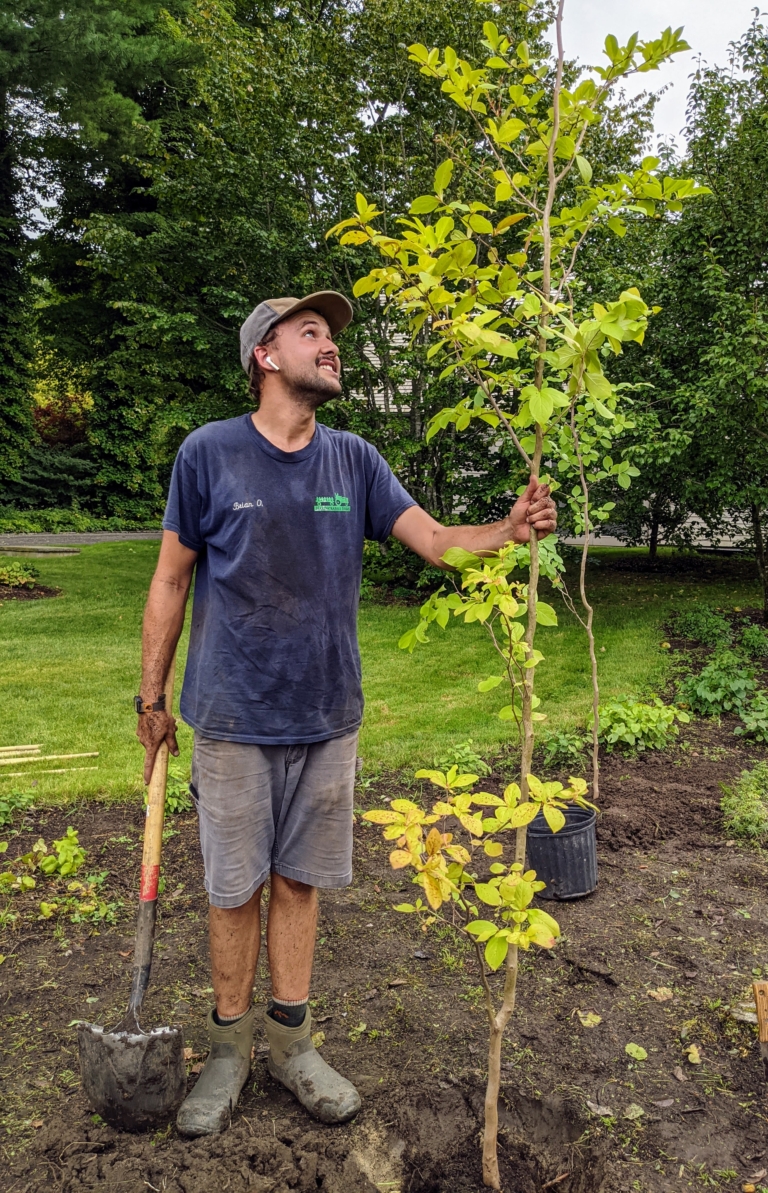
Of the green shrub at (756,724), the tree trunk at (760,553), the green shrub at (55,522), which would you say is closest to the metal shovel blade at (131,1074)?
the green shrub at (756,724)

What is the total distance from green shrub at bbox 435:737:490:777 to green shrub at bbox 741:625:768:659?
3.32 meters

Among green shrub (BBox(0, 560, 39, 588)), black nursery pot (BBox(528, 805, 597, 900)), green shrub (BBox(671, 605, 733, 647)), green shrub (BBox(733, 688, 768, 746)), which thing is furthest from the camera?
green shrub (BBox(0, 560, 39, 588))

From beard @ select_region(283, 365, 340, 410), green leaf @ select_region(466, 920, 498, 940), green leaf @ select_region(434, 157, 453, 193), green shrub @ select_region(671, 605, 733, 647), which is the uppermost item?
green leaf @ select_region(434, 157, 453, 193)

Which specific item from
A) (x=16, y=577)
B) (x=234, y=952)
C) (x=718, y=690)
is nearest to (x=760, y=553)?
(x=718, y=690)

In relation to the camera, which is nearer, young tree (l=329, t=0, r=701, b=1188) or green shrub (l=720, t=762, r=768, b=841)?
young tree (l=329, t=0, r=701, b=1188)

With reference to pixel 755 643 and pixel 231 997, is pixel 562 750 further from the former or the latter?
pixel 755 643

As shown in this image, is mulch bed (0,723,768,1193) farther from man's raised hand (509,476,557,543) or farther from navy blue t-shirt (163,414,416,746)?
man's raised hand (509,476,557,543)

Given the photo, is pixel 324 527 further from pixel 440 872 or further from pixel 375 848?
pixel 375 848

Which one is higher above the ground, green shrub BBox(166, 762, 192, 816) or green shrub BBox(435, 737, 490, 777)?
green shrub BBox(435, 737, 490, 777)

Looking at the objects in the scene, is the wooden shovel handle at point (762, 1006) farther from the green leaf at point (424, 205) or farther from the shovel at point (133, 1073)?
the green leaf at point (424, 205)

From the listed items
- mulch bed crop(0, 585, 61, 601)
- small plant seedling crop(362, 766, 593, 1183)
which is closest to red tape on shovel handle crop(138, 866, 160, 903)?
small plant seedling crop(362, 766, 593, 1183)

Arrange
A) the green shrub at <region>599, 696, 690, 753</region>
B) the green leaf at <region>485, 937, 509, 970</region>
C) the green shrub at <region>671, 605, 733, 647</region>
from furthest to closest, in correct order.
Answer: the green shrub at <region>671, 605, 733, 647</region>
the green shrub at <region>599, 696, 690, 753</region>
the green leaf at <region>485, 937, 509, 970</region>

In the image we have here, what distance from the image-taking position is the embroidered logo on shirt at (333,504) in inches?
89.3

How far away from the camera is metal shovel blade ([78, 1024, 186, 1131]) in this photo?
2.10 metres
